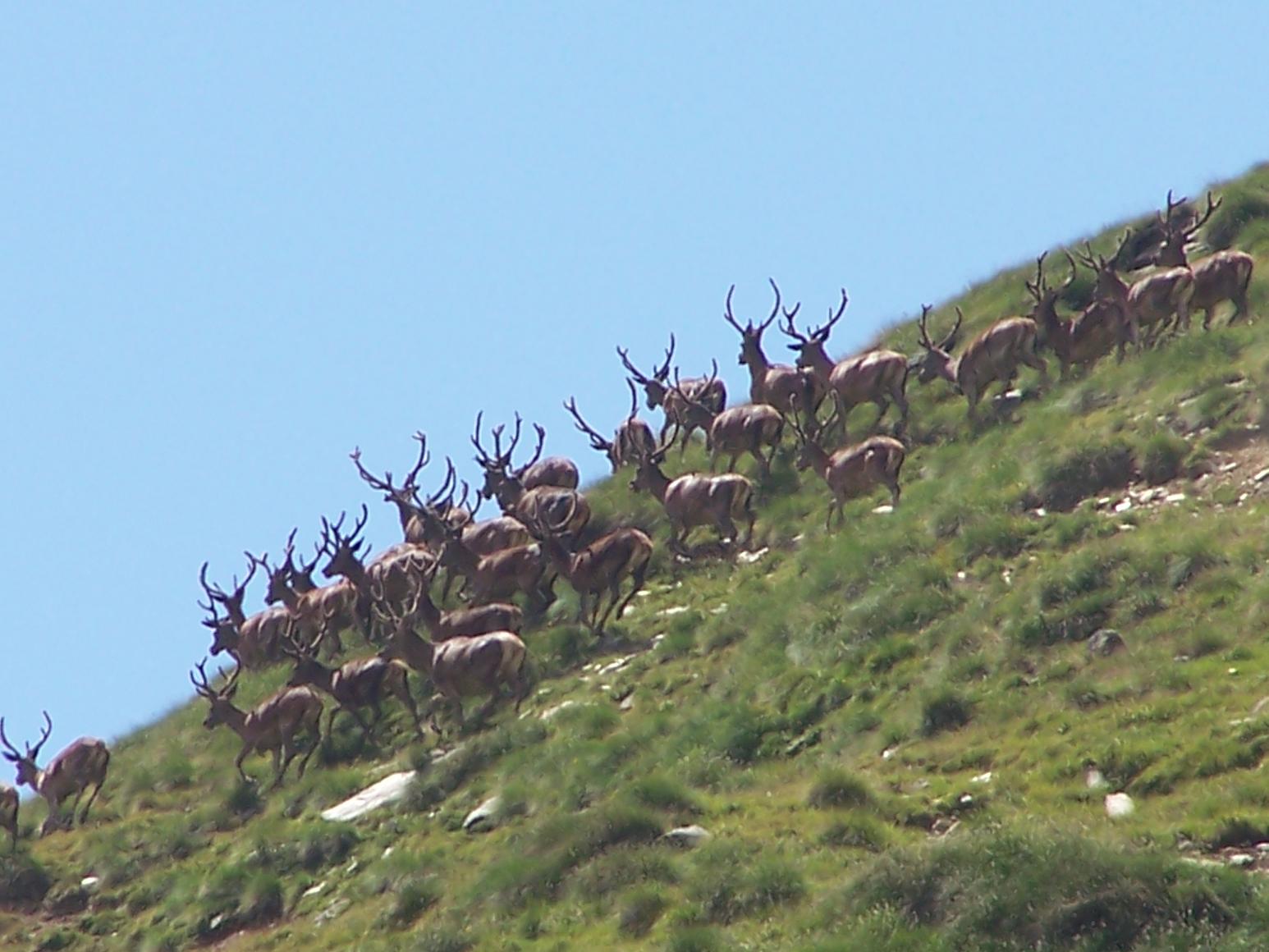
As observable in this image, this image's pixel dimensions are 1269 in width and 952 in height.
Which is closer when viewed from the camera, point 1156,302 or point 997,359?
point 1156,302

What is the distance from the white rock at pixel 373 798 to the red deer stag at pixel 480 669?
3.74 feet

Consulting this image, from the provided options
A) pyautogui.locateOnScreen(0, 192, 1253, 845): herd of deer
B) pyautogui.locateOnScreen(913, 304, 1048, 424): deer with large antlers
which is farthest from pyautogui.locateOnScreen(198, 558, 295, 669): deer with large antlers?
pyautogui.locateOnScreen(913, 304, 1048, 424): deer with large antlers

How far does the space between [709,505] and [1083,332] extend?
5.33 metres

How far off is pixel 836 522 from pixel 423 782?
6.30 metres

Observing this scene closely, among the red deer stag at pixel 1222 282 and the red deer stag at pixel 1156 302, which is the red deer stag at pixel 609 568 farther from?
the red deer stag at pixel 1222 282

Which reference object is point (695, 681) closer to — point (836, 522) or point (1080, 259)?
point (836, 522)

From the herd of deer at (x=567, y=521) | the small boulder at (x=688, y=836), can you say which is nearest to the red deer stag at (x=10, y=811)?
the herd of deer at (x=567, y=521)

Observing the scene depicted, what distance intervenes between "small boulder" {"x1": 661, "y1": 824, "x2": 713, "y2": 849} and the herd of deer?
727 cm

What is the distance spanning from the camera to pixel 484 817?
2122 centimetres

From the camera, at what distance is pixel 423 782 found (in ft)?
75.5

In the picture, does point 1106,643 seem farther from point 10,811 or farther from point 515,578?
point 10,811

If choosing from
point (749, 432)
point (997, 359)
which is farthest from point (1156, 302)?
point (749, 432)

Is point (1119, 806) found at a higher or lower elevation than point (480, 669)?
lower

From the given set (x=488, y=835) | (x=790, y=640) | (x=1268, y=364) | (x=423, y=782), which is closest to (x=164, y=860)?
(x=423, y=782)
